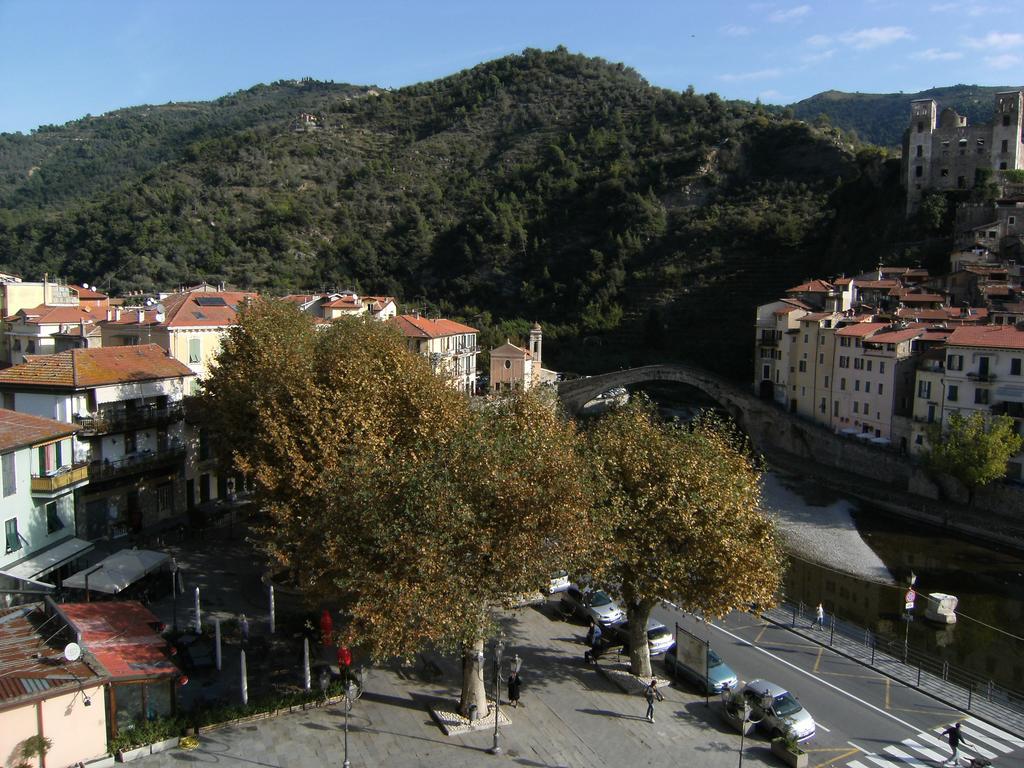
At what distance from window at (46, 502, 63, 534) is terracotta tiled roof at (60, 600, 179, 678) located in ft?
25.6

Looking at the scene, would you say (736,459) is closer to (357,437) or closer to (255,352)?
(357,437)

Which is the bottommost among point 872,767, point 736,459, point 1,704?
point 872,767

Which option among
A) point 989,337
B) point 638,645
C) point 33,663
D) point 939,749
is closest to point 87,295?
point 33,663

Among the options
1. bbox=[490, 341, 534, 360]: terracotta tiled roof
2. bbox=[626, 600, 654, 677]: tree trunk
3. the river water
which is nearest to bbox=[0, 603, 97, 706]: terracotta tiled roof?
bbox=[626, 600, 654, 677]: tree trunk

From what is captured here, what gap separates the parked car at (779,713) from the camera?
1791cm

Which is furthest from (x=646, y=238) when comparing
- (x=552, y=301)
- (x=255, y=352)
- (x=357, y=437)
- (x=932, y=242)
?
(x=357, y=437)

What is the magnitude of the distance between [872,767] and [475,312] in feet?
293

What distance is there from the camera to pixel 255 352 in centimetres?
3105

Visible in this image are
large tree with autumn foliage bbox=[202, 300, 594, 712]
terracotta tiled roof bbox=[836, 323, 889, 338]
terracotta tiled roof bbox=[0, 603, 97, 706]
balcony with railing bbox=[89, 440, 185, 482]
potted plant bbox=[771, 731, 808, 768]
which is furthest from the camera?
terracotta tiled roof bbox=[836, 323, 889, 338]

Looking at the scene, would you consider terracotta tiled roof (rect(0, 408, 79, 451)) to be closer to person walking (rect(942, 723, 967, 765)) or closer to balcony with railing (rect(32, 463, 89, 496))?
balcony with railing (rect(32, 463, 89, 496))

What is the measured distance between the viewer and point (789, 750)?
17234mm

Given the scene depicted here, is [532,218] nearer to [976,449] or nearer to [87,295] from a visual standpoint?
[87,295]

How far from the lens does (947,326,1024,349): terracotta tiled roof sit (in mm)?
41875

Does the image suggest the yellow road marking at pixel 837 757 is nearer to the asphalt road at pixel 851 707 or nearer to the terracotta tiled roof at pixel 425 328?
the asphalt road at pixel 851 707
